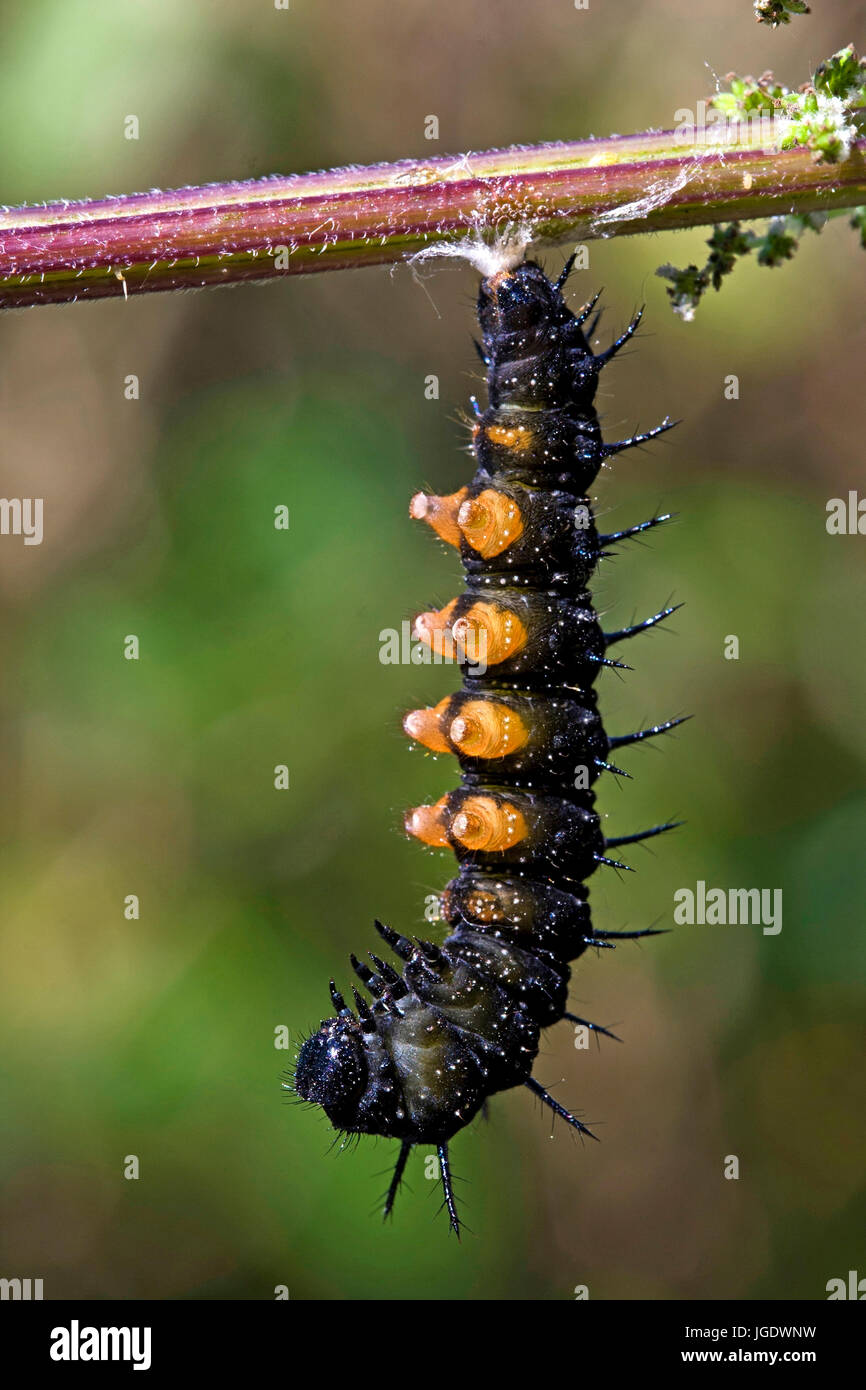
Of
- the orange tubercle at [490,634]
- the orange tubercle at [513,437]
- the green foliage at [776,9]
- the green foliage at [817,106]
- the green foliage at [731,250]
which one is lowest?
the orange tubercle at [490,634]

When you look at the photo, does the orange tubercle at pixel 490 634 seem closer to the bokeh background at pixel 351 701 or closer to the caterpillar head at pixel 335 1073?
the caterpillar head at pixel 335 1073

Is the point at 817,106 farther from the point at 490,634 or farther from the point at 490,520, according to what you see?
the point at 490,634

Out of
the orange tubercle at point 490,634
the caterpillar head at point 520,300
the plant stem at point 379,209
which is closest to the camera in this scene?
the plant stem at point 379,209

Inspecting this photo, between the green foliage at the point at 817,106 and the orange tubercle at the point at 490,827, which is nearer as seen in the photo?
the green foliage at the point at 817,106

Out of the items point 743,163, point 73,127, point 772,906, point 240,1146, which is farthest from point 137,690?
point 743,163

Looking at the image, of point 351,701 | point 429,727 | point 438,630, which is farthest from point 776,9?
point 351,701

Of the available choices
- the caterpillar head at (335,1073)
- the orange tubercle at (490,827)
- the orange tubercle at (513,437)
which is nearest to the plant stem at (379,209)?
the orange tubercle at (513,437)

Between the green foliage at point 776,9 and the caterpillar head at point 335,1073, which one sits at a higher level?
the green foliage at point 776,9

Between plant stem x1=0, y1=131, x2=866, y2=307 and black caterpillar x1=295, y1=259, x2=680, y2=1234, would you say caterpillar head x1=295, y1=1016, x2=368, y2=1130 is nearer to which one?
black caterpillar x1=295, y1=259, x2=680, y2=1234
